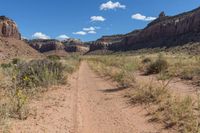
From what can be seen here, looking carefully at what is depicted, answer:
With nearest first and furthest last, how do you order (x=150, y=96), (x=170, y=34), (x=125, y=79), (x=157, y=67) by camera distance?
1. (x=150, y=96)
2. (x=125, y=79)
3. (x=157, y=67)
4. (x=170, y=34)

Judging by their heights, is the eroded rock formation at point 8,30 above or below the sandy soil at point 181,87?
above

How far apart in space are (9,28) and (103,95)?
103 metres

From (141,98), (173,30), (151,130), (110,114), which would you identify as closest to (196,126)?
(151,130)

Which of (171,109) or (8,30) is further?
(8,30)

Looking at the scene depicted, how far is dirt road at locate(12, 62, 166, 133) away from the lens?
753 cm

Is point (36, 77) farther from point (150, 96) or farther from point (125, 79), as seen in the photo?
point (125, 79)

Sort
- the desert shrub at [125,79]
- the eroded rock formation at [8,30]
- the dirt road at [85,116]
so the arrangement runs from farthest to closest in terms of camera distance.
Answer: the eroded rock formation at [8,30] < the desert shrub at [125,79] < the dirt road at [85,116]

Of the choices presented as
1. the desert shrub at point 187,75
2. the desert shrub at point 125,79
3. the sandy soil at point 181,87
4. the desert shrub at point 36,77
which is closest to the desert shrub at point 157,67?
the desert shrub at point 187,75

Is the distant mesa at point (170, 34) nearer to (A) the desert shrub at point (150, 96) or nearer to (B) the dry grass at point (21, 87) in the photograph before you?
(B) the dry grass at point (21, 87)

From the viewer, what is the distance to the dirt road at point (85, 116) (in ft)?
24.7

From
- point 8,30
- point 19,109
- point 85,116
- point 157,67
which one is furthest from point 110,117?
point 8,30

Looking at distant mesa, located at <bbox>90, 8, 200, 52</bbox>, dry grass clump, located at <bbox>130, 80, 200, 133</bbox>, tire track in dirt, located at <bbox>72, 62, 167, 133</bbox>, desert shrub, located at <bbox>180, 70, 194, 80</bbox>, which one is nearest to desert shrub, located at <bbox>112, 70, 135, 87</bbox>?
tire track in dirt, located at <bbox>72, 62, 167, 133</bbox>

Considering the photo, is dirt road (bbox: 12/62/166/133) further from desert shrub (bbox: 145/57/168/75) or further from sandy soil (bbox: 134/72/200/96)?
desert shrub (bbox: 145/57/168/75)

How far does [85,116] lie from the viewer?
29.1ft
